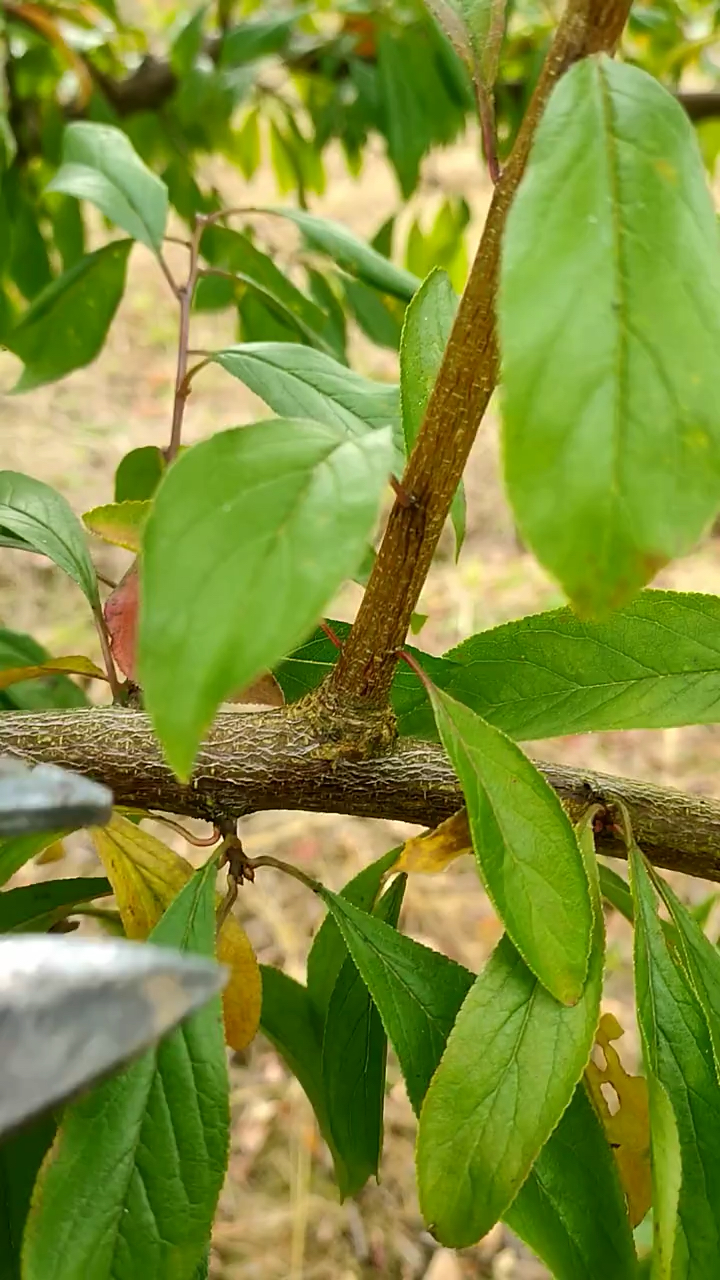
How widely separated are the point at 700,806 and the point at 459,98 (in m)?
0.76

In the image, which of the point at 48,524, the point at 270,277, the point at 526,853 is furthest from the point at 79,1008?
the point at 270,277

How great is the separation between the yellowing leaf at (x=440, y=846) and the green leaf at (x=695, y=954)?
0.23 ft

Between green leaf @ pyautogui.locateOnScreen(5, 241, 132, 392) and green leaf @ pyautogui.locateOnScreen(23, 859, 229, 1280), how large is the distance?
0.39m

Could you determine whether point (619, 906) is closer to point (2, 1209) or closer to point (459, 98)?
point (2, 1209)

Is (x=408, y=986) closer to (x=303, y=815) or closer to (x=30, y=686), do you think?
(x=30, y=686)

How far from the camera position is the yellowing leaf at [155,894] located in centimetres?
38

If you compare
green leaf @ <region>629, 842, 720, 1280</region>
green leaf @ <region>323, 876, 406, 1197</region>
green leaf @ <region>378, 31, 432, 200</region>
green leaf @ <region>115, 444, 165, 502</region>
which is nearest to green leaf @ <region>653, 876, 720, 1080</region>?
green leaf @ <region>629, 842, 720, 1280</region>

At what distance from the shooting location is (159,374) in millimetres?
2133

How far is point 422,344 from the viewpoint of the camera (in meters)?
0.34

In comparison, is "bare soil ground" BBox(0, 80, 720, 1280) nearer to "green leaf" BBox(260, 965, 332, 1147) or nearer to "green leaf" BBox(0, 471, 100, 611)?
"green leaf" BBox(260, 965, 332, 1147)

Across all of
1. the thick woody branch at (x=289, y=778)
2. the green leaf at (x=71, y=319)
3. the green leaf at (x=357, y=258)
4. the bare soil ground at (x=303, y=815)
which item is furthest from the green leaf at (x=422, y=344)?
the bare soil ground at (x=303, y=815)

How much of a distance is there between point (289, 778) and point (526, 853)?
85 mm

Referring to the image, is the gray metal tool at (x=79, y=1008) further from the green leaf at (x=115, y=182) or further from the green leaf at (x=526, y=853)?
the green leaf at (x=115, y=182)

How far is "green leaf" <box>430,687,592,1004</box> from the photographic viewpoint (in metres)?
0.30
